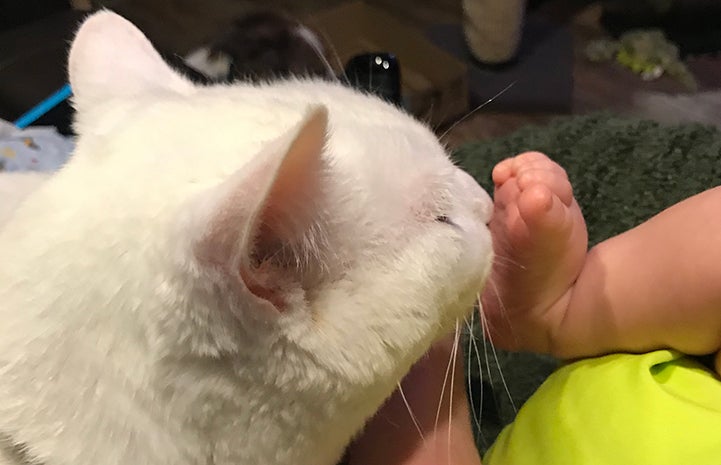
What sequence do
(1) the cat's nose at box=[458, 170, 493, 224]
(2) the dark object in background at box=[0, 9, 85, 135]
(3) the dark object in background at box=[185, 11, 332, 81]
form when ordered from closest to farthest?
(1) the cat's nose at box=[458, 170, 493, 224]
(2) the dark object in background at box=[0, 9, 85, 135]
(3) the dark object in background at box=[185, 11, 332, 81]

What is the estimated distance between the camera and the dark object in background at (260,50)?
139 cm

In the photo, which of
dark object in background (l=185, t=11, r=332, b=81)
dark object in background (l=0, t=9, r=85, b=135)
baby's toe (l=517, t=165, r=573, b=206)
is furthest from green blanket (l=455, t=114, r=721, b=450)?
dark object in background (l=0, t=9, r=85, b=135)

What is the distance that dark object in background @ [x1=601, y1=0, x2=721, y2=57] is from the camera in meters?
1.63

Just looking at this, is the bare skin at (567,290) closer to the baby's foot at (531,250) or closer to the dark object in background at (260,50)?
the baby's foot at (531,250)

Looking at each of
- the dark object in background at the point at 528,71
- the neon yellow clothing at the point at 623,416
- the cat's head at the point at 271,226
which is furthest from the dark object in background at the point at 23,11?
the neon yellow clothing at the point at 623,416

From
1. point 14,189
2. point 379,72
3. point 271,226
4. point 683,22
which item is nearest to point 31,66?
point 379,72

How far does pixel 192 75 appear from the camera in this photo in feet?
4.09

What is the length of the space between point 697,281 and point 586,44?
1169mm

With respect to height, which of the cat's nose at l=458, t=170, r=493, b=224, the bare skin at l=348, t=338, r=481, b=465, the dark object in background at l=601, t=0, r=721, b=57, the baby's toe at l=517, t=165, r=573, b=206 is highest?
the cat's nose at l=458, t=170, r=493, b=224

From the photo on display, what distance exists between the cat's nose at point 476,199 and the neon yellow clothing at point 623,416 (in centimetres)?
20

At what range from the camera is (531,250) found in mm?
674

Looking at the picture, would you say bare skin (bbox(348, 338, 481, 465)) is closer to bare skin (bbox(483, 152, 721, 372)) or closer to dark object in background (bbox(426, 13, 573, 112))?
bare skin (bbox(483, 152, 721, 372))

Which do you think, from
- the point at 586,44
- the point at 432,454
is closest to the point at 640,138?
the point at 432,454

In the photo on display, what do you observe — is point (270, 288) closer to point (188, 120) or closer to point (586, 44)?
point (188, 120)
